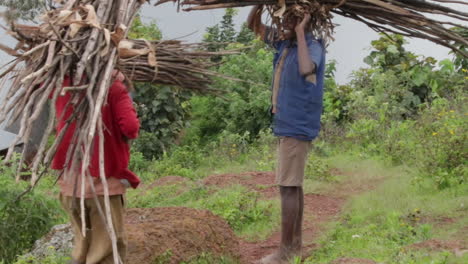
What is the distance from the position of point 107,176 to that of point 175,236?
1104 mm

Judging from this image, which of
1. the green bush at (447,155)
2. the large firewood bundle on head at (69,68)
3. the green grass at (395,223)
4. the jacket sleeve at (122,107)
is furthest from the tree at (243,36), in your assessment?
the large firewood bundle on head at (69,68)

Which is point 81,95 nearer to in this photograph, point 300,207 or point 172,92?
point 300,207

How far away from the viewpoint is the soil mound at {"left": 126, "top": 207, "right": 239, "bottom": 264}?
439 centimetres

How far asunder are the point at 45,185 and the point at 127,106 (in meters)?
3.90

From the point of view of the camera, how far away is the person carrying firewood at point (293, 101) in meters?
4.24

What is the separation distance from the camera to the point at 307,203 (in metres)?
6.42

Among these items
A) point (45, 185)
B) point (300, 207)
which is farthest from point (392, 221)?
point (45, 185)

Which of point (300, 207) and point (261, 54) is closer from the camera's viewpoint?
point (300, 207)

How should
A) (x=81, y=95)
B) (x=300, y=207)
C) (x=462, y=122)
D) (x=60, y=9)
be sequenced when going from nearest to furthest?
(x=81, y=95) → (x=60, y=9) → (x=300, y=207) → (x=462, y=122)

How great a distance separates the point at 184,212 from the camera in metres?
5.14

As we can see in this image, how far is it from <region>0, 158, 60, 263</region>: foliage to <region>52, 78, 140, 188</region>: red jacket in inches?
53.0

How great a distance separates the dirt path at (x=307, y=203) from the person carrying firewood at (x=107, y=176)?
4.78 ft

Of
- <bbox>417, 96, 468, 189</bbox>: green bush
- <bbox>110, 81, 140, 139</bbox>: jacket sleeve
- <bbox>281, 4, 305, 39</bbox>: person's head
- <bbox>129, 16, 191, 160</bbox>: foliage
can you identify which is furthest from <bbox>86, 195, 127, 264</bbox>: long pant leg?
<bbox>129, 16, 191, 160</bbox>: foliage

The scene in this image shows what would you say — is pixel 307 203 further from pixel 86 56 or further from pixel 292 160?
pixel 86 56
